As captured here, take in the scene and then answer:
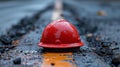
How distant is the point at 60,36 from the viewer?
18.4 ft

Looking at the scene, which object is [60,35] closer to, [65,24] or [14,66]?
[65,24]

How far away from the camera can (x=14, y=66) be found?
4.71 meters

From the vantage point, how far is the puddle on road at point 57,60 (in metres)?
4.84

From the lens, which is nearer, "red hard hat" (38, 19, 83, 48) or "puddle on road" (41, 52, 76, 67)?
"puddle on road" (41, 52, 76, 67)

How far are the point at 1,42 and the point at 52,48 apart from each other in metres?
1.73

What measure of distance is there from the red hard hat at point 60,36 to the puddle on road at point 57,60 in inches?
4.7

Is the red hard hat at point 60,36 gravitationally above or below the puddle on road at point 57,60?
above

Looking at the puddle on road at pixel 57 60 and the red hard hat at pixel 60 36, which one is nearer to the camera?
the puddle on road at pixel 57 60

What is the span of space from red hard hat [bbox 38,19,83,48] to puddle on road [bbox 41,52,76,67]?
0.40 feet

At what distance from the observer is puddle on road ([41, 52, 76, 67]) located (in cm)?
484

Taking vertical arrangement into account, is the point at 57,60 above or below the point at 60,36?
below

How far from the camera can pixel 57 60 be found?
516 cm

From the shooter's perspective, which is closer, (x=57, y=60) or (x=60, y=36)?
(x=57, y=60)

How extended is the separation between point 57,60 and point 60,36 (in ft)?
1.82
